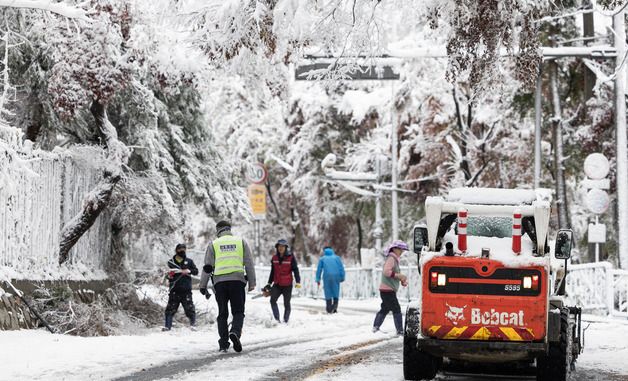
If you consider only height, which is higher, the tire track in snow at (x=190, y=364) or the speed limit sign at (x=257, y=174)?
the speed limit sign at (x=257, y=174)

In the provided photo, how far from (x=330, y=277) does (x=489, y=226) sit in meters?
15.5

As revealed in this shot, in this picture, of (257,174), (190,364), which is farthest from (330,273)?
(190,364)

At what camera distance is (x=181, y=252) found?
19.0 meters

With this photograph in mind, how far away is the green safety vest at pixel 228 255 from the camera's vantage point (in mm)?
14484

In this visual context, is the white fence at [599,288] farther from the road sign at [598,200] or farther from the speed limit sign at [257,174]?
the speed limit sign at [257,174]

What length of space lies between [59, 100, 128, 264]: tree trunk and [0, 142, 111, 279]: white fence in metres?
0.20

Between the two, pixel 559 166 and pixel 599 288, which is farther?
pixel 559 166

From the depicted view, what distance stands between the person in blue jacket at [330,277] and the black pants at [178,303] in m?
7.34

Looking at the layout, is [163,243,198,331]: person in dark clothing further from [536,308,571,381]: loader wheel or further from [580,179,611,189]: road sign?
[580,179,611,189]: road sign

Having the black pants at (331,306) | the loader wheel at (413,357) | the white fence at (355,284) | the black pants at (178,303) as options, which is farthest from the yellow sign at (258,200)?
the loader wheel at (413,357)

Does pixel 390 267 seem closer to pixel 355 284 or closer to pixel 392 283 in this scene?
pixel 392 283

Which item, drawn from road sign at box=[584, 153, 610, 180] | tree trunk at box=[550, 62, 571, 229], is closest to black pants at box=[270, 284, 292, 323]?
road sign at box=[584, 153, 610, 180]

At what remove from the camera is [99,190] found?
1845 cm

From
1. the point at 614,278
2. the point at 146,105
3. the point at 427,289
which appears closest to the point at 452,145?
the point at 614,278
